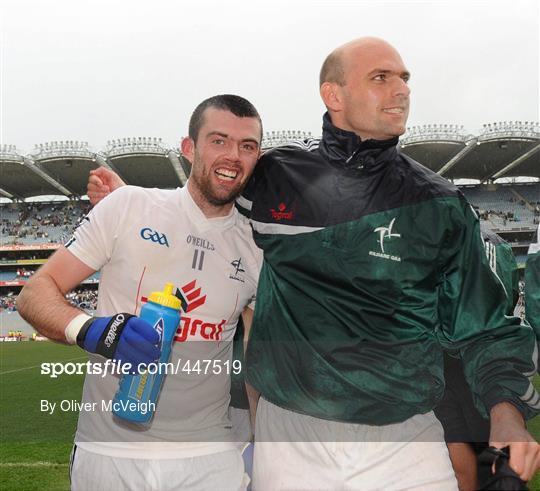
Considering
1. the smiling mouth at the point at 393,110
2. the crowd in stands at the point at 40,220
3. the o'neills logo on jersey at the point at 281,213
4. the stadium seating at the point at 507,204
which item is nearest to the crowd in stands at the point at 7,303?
the crowd in stands at the point at 40,220

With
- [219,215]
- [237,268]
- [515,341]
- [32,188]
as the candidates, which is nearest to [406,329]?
[515,341]

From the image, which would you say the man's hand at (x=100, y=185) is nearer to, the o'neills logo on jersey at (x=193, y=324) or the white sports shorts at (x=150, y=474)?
the o'neills logo on jersey at (x=193, y=324)

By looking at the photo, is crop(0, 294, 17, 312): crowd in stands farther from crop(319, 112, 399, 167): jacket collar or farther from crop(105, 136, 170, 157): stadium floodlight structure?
crop(319, 112, 399, 167): jacket collar

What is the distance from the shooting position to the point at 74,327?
71.2 inches

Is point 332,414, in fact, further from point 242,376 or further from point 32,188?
point 32,188

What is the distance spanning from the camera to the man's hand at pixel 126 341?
1.69m

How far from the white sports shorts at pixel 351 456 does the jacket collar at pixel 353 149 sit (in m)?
0.87

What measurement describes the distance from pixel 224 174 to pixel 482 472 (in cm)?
137

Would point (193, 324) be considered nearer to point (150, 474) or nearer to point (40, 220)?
point (150, 474)

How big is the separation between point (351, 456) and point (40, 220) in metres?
43.7

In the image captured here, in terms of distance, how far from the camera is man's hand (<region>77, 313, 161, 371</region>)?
169 centimetres

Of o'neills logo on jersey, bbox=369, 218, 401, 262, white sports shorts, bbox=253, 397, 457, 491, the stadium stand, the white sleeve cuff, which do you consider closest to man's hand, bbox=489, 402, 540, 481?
white sports shorts, bbox=253, 397, 457, 491

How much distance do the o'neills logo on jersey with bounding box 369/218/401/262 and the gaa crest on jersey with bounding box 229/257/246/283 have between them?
62cm

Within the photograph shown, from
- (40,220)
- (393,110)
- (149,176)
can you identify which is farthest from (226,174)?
(40,220)
